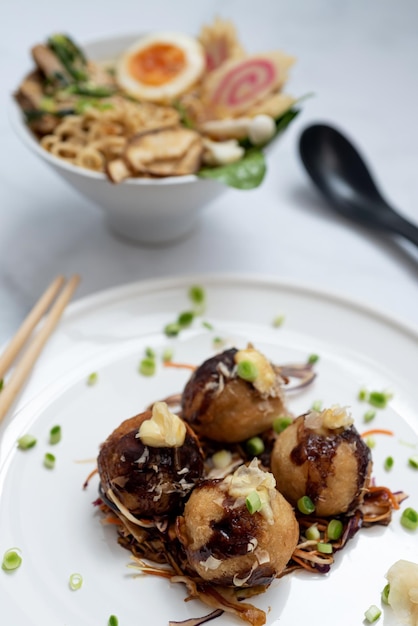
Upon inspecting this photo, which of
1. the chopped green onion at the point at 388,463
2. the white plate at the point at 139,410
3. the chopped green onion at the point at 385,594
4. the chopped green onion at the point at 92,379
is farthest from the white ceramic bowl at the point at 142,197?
the chopped green onion at the point at 385,594

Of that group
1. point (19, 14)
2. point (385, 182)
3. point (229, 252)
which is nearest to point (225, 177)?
point (229, 252)

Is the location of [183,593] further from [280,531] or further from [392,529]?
[392,529]

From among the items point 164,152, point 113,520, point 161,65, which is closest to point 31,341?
point 113,520

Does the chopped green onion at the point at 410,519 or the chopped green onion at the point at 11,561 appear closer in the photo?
the chopped green onion at the point at 11,561

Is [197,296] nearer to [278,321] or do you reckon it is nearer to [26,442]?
[278,321]

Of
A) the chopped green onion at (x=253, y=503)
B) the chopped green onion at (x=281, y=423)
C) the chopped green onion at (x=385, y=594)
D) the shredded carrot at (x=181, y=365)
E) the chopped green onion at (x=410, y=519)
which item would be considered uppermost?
the chopped green onion at (x=253, y=503)

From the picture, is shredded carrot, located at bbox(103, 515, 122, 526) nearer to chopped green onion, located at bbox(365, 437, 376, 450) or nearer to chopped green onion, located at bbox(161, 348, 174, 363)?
chopped green onion, located at bbox(161, 348, 174, 363)

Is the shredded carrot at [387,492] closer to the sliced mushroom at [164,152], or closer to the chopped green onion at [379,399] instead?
the chopped green onion at [379,399]
